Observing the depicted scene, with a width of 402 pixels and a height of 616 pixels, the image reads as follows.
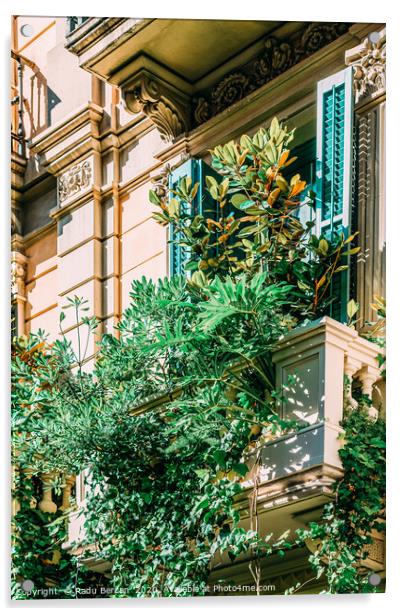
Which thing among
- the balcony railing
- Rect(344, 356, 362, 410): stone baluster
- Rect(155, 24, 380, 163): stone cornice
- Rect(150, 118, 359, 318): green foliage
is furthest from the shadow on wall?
Rect(344, 356, 362, 410): stone baluster

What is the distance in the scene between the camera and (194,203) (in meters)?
9.21

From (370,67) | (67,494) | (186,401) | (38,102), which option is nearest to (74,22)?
(38,102)

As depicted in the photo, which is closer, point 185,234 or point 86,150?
point 185,234

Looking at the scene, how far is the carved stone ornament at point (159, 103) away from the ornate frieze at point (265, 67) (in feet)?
0.31

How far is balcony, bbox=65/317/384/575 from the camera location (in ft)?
27.1

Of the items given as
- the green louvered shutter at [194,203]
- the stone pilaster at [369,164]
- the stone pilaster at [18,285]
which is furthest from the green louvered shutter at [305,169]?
the stone pilaster at [18,285]

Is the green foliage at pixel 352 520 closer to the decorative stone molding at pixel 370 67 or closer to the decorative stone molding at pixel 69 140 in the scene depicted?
the decorative stone molding at pixel 370 67

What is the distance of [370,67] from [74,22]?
1664 mm

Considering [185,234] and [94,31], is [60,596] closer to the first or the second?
[185,234]

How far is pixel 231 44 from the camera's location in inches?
367

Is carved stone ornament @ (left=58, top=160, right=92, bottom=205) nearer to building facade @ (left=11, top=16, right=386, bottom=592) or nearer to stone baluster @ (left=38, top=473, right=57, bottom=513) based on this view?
building facade @ (left=11, top=16, right=386, bottom=592)

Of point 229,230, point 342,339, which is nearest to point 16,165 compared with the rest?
point 229,230

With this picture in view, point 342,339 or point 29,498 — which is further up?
point 342,339

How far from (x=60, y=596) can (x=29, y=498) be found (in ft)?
1.80
